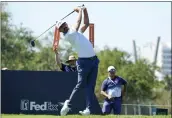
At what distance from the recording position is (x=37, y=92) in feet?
50.2

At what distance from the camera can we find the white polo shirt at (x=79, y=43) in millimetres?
10578

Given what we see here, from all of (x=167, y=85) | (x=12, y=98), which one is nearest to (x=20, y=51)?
(x=167, y=85)

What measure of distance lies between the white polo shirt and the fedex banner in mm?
4352

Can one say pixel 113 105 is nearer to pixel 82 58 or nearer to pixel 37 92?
pixel 37 92

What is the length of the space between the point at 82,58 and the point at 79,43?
323 mm

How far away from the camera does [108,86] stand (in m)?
14.7

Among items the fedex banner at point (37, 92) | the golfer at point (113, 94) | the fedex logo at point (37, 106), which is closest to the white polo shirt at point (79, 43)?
the golfer at point (113, 94)

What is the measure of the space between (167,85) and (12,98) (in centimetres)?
4279

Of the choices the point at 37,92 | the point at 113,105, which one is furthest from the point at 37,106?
the point at 113,105

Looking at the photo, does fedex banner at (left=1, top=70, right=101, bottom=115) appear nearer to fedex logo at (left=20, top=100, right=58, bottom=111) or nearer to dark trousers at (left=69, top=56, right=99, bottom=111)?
fedex logo at (left=20, top=100, right=58, bottom=111)

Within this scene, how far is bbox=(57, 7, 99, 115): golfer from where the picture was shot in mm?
10586

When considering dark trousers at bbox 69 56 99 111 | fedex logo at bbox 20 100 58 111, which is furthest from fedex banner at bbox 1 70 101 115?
dark trousers at bbox 69 56 99 111

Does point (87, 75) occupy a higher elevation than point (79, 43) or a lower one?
lower

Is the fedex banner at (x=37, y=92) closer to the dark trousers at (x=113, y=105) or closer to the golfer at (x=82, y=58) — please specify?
the dark trousers at (x=113, y=105)
